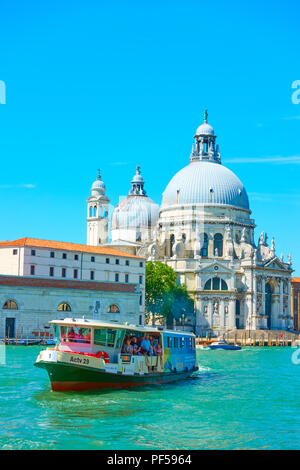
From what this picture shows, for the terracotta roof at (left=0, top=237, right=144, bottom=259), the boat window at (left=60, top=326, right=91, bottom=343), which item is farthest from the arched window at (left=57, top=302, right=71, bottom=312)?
the boat window at (left=60, top=326, right=91, bottom=343)

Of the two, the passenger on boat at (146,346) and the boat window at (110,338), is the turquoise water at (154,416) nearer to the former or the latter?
the passenger on boat at (146,346)

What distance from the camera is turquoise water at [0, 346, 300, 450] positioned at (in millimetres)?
18531

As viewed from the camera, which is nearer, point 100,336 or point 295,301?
point 100,336

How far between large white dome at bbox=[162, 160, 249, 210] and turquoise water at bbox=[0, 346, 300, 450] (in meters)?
59.9

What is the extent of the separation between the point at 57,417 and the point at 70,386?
5336 mm

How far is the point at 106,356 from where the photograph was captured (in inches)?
1112

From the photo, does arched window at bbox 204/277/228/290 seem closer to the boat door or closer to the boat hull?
the boat door

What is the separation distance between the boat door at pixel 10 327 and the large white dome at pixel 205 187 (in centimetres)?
4121

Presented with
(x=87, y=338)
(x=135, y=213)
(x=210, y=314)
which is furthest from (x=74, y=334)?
(x=135, y=213)

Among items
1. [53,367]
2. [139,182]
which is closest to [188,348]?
[53,367]

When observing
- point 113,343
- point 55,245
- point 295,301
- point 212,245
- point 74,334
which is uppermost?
point 212,245

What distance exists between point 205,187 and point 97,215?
16807 millimetres

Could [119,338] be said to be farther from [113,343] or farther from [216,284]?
[216,284]

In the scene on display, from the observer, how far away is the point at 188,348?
35.5 metres
